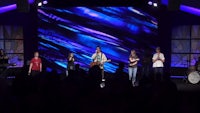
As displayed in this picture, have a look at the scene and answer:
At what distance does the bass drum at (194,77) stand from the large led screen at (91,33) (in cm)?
269

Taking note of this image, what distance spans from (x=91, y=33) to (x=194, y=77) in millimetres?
5197

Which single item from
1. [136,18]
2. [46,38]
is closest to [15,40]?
[46,38]

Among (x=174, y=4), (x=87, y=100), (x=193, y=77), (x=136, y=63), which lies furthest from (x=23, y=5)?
(x=87, y=100)

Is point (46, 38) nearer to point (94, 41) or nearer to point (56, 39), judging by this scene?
point (56, 39)

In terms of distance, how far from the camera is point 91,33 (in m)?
15.8

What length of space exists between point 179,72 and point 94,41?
4423mm

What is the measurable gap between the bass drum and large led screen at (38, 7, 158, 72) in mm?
2693

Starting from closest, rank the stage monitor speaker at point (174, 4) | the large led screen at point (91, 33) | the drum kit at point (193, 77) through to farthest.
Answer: the stage monitor speaker at point (174, 4) → the drum kit at point (193, 77) → the large led screen at point (91, 33)

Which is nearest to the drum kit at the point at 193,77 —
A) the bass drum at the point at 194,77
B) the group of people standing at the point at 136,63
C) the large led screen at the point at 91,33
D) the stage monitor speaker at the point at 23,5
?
the bass drum at the point at 194,77

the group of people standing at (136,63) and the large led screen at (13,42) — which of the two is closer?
the group of people standing at (136,63)

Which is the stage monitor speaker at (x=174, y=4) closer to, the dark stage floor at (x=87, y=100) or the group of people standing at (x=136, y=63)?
the group of people standing at (x=136, y=63)

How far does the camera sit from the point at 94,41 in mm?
15828

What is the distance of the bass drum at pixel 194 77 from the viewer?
13.7 m

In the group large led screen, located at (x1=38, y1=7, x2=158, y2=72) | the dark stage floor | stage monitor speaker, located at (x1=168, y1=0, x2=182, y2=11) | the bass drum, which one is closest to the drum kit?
the bass drum
